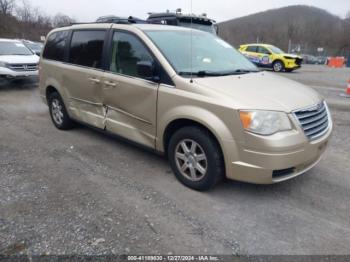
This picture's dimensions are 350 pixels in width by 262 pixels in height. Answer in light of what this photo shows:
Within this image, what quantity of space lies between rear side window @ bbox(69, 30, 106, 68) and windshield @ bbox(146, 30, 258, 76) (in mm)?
941

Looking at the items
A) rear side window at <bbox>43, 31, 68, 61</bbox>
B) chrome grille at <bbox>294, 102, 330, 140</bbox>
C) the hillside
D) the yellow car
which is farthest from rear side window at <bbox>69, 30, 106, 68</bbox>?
the hillside

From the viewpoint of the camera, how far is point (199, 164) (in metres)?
3.37

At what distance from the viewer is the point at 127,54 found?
159 inches

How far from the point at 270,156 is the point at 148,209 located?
1.32 m

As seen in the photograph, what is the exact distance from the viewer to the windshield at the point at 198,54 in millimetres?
3644

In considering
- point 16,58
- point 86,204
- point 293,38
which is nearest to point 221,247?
point 86,204

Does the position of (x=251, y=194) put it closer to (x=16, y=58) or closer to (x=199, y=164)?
(x=199, y=164)

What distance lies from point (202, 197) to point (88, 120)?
2.36m

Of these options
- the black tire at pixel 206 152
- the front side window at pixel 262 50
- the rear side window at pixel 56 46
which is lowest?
the black tire at pixel 206 152

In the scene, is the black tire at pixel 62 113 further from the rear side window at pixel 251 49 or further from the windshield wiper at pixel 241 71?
the rear side window at pixel 251 49

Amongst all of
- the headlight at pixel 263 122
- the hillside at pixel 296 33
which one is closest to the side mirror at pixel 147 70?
the headlight at pixel 263 122

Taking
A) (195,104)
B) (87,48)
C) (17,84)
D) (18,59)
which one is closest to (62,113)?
(87,48)

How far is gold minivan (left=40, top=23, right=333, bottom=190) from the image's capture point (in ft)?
9.73

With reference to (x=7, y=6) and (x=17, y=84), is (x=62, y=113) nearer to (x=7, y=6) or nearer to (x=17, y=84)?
(x=17, y=84)
